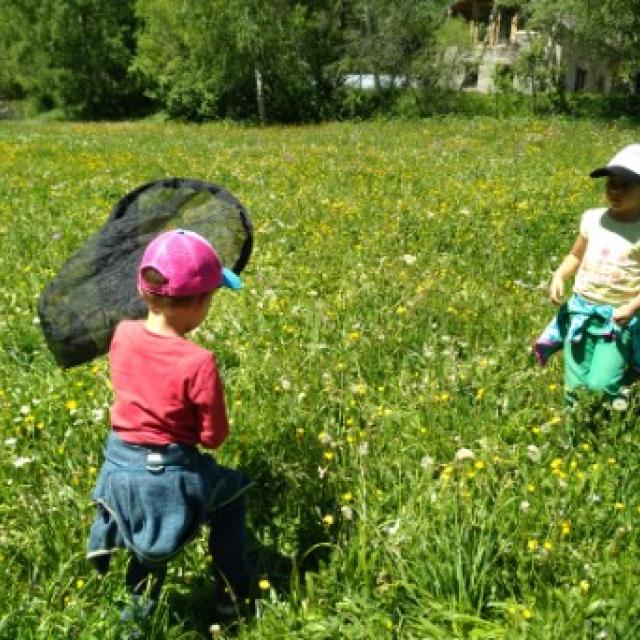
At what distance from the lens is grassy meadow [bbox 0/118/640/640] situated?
9.98 ft

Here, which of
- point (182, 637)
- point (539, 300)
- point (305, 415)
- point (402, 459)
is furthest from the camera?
point (539, 300)

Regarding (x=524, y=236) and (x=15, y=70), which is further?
(x=15, y=70)

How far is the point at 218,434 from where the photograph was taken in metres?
2.87

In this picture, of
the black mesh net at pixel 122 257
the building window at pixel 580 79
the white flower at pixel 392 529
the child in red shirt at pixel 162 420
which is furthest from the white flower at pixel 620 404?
the building window at pixel 580 79

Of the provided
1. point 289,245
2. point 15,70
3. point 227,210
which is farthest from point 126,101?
point 227,210

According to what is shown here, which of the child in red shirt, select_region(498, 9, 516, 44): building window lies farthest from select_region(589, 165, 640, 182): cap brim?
select_region(498, 9, 516, 44): building window

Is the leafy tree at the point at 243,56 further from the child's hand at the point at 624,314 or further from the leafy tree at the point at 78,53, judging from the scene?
the child's hand at the point at 624,314

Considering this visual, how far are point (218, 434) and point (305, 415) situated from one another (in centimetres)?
147

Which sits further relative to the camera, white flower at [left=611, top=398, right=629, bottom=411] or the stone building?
the stone building

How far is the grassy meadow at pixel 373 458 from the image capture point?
9.98 ft

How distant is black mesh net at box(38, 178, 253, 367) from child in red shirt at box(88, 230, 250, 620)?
1.15 meters

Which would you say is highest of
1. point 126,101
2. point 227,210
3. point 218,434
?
point 227,210

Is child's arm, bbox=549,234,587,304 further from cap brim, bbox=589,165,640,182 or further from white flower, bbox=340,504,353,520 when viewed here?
white flower, bbox=340,504,353,520

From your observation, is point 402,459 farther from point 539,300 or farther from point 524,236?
point 524,236
